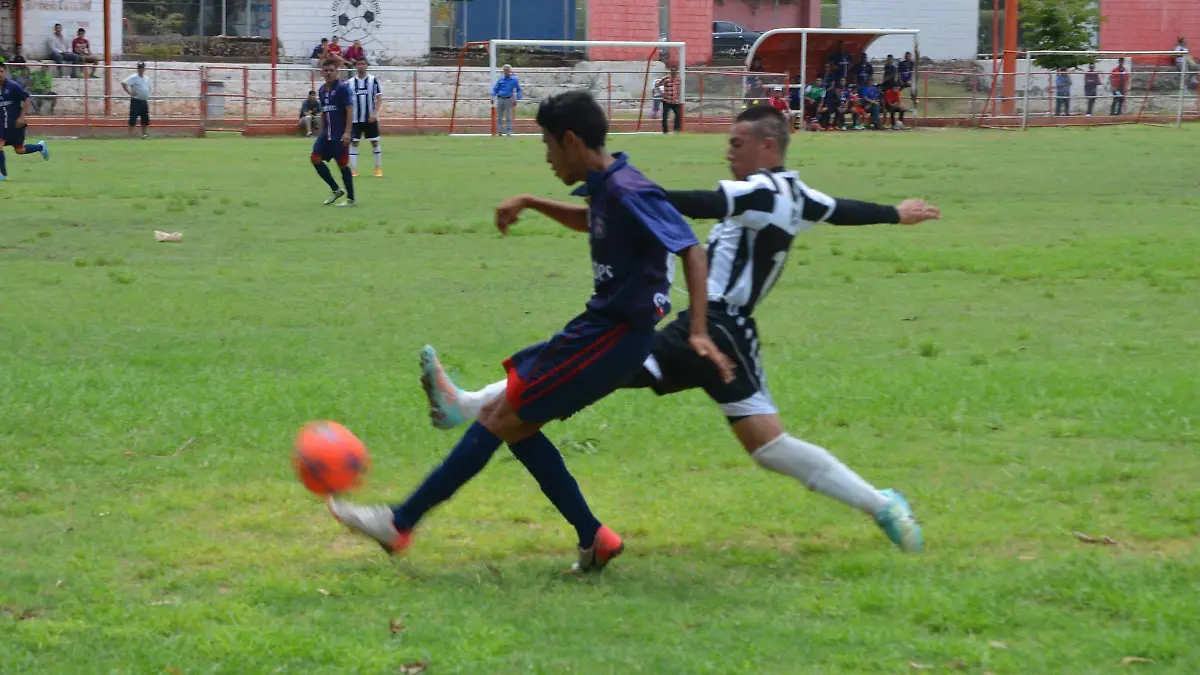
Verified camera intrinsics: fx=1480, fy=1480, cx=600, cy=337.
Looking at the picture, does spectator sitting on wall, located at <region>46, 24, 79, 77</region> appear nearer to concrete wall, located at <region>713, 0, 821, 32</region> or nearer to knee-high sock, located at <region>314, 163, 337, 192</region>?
knee-high sock, located at <region>314, 163, 337, 192</region>

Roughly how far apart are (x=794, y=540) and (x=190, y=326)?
580cm

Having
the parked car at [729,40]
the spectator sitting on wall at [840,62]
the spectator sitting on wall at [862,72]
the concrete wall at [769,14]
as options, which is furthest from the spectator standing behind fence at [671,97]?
the concrete wall at [769,14]

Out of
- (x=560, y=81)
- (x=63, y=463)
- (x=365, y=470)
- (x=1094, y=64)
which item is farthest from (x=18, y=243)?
(x=1094, y=64)

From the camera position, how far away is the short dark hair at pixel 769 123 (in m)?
5.46

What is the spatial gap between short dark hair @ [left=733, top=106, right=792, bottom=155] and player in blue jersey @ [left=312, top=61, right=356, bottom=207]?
13.8 meters

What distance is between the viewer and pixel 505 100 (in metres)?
38.1

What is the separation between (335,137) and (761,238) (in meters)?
14.9

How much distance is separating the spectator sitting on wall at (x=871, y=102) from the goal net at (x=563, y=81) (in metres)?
4.96

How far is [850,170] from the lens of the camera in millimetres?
24266

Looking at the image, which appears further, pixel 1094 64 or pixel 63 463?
pixel 1094 64

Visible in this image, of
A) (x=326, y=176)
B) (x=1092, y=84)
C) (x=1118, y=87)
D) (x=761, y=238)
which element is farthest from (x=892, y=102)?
(x=761, y=238)

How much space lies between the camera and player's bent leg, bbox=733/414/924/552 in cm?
536

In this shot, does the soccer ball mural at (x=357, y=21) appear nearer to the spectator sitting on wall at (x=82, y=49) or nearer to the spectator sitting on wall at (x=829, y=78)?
the spectator sitting on wall at (x=82, y=49)

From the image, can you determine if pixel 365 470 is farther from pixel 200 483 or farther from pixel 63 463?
pixel 63 463
